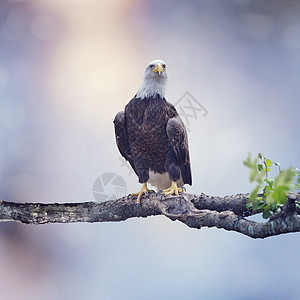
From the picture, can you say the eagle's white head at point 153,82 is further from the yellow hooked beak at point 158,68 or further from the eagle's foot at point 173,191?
the eagle's foot at point 173,191

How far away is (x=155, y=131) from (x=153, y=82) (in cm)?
28

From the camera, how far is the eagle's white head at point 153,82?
2.36 metres

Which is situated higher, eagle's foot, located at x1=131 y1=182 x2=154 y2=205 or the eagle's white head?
the eagle's white head

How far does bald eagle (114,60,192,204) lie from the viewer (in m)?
2.33

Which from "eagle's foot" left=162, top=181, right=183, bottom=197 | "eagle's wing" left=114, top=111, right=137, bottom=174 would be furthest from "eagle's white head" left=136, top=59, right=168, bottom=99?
"eagle's foot" left=162, top=181, right=183, bottom=197

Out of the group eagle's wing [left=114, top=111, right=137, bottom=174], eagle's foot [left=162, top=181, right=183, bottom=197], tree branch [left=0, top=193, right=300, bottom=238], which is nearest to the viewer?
tree branch [left=0, top=193, right=300, bottom=238]

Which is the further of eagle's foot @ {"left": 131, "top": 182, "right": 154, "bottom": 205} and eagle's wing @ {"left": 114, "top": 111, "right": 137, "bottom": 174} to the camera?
eagle's wing @ {"left": 114, "top": 111, "right": 137, "bottom": 174}

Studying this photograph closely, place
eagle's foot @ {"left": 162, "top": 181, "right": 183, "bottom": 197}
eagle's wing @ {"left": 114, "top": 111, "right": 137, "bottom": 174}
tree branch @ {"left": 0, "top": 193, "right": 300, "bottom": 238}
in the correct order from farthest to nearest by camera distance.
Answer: eagle's wing @ {"left": 114, "top": 111, "right": 137, "bottom": 174} < eagle's foot @ {"left": 162, "top": 181, "right": 183, "bottom": 197} < tree branch @ {"left": 0, "top": 193, "right": 300, "bottom": 238}

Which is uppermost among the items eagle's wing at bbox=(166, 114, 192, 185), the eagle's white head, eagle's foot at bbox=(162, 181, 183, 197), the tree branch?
the eagle's white head

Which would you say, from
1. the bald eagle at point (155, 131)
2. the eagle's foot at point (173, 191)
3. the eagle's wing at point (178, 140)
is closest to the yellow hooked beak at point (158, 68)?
the bald eagle at point (155, 131)

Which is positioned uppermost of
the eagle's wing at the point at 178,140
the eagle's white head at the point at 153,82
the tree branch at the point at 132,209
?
the eagle's white head at the point at 153,82

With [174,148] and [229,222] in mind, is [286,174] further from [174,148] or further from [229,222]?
[174,148]

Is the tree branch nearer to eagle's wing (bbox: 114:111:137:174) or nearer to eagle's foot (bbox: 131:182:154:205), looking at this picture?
eagle's foot (bbox: 131:182:154:205)

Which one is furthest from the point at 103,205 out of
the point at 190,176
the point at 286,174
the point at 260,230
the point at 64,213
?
the point at 286,174
